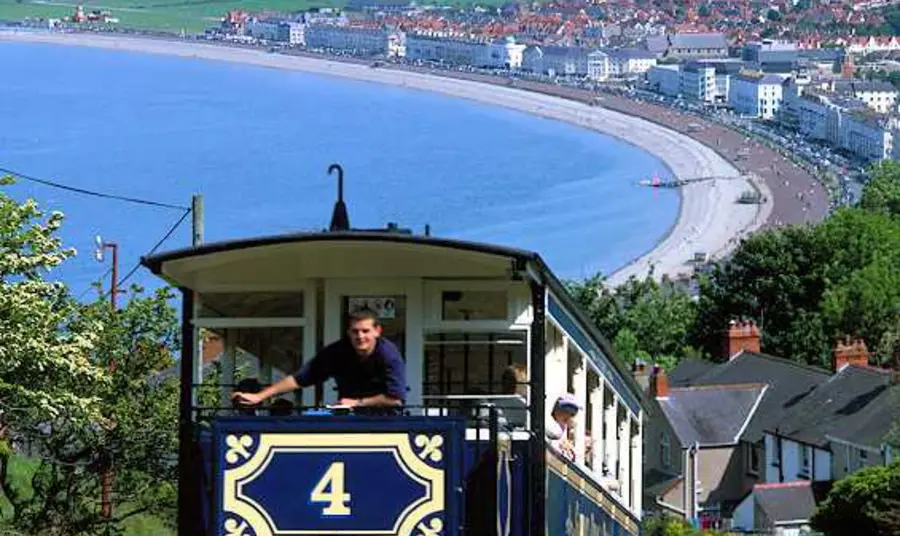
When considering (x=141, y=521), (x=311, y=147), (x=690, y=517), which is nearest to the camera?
(x=141, y=521)

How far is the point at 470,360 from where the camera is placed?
792cm

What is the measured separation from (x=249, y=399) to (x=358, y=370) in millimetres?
381

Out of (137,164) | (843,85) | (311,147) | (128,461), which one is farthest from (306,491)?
(843,85)

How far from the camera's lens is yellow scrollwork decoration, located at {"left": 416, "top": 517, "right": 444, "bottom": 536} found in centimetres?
722

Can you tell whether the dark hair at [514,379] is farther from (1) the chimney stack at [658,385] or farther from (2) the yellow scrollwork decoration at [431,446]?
(1) the chimney stack at [658,385]

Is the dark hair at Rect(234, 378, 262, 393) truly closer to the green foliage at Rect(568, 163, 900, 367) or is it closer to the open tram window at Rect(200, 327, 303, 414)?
the open tram window at Rect(200, 327, 303, 414)

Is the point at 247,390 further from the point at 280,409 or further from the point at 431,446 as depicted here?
the point at 431,446

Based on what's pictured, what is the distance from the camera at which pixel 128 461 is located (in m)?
16.0

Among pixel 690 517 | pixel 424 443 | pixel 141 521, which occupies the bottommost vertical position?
pixel 690 517

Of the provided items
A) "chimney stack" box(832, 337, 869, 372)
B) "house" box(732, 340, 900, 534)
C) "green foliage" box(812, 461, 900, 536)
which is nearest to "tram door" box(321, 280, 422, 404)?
"green foliage" box(812, 461, 900, 536)

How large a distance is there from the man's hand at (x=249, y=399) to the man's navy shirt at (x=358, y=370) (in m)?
0.14

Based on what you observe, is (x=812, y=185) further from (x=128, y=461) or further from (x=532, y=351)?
(x=532, y=351)

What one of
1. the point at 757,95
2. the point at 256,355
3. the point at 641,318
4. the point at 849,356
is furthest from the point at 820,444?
the point at 757,95

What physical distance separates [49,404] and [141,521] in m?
3.72
